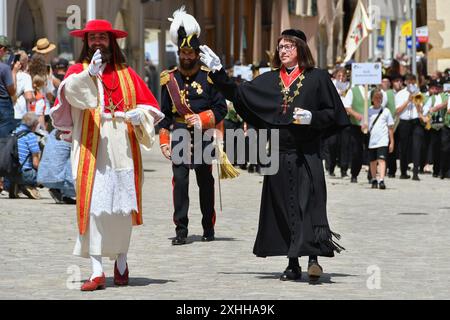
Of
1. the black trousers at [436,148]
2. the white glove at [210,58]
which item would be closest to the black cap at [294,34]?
the white glove at [210,58]

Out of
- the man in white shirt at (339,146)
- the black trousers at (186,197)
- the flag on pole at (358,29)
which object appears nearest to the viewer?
the black trousers at (186,197)

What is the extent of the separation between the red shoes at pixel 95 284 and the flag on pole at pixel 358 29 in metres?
25.9

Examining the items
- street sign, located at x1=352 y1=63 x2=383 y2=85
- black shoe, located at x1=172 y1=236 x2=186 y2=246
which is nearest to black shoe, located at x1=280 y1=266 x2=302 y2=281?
black shoe, located at x1=172 y1=236 x2=186 y2=246

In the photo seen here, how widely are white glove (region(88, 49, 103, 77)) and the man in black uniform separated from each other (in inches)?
155

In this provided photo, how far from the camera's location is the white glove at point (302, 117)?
12344 millimetres

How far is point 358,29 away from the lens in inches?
1484

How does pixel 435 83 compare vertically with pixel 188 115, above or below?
below

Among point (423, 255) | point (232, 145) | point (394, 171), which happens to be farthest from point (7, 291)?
point (394, 171)

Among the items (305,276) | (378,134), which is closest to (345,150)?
(378,134)

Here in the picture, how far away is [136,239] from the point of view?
15867 mm

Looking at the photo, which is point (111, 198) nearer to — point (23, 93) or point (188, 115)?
point (188, 115)

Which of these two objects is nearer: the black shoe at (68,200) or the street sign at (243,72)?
the black shoe at (68,200)

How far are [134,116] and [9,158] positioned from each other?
29.2ft

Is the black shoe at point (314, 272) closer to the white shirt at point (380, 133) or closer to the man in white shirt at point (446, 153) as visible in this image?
the white shirt at point (380, 133)
